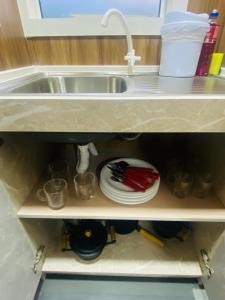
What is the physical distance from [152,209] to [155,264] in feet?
1.20

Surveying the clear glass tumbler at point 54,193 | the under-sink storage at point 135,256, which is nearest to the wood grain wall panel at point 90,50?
the clear glass tumbler at point 54,193

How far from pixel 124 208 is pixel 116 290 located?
49 centimetres

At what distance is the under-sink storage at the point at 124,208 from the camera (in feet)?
1.93

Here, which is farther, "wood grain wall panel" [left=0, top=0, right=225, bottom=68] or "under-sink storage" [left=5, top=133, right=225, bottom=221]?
"wood grain wall panel" [left=0, top=0, right=225, bottom=68]

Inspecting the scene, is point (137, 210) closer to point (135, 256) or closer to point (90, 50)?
point (135, 256)

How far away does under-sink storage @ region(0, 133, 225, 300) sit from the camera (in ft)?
1.93

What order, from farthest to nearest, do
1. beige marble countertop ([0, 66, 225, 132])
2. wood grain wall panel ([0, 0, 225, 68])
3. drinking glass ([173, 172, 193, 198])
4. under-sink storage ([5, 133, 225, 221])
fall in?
wood grain wall panel ([0, 0, 225, 68]) < drinking glass ([173, 172, 193, 198]) < under-sink storage ([5, 133, 225, 221]) < beige marble countertop ([0, 66, 225, 132])

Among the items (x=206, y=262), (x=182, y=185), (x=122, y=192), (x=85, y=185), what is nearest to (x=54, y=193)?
(x=85, y=185)

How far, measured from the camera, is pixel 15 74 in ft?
2.48

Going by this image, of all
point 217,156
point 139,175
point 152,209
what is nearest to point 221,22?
point 217,156

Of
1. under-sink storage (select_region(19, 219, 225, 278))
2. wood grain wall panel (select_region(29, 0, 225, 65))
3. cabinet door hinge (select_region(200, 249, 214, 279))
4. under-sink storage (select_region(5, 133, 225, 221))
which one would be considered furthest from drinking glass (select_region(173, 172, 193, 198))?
wood grain wall panel (select_region(29, 0, 225, 65))

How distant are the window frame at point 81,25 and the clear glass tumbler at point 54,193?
0.74 meters

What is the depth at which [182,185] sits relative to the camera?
693 millimetres

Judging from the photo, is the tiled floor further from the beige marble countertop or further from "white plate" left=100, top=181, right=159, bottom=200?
the beige marble countertop
